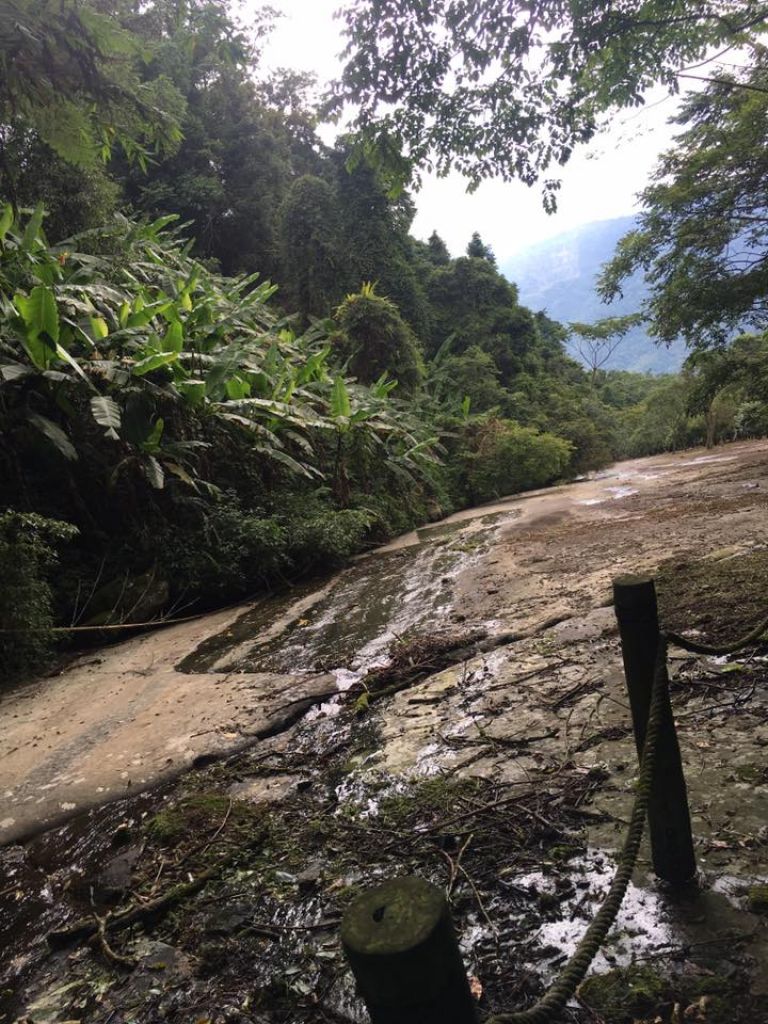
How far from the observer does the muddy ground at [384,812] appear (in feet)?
5.27

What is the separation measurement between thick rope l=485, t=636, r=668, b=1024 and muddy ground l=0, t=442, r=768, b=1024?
19.1 inches

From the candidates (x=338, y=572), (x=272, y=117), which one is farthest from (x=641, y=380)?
(x=338, y=572)

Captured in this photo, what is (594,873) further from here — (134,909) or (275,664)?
(275,664)

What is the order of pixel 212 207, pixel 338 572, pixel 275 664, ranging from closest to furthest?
pixel 275 664
pixel 338 572
pixel 212 207

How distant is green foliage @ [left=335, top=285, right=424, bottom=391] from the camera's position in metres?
15.4

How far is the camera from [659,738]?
156 cm

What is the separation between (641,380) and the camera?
43.5m

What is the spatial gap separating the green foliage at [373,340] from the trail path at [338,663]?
28.6ft

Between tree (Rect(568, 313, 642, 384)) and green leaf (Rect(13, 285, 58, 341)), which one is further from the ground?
tree (Rect(568, 313, 642, 384))

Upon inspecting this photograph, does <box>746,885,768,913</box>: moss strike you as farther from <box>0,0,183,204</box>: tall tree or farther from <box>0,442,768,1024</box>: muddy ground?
<box>0,0,183,204</box>: tall tree

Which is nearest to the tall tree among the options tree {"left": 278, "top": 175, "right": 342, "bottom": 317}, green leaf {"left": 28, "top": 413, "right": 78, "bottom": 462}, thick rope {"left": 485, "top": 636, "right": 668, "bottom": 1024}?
green leaf {"left": 28, "top": 413, "right": 78, "bottom": 462}

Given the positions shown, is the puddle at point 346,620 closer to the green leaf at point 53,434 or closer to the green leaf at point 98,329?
the green leaf at point 53,434

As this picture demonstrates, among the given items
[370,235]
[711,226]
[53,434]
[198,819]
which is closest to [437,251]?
[370,235]

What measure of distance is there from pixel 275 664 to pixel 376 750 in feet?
6.22
